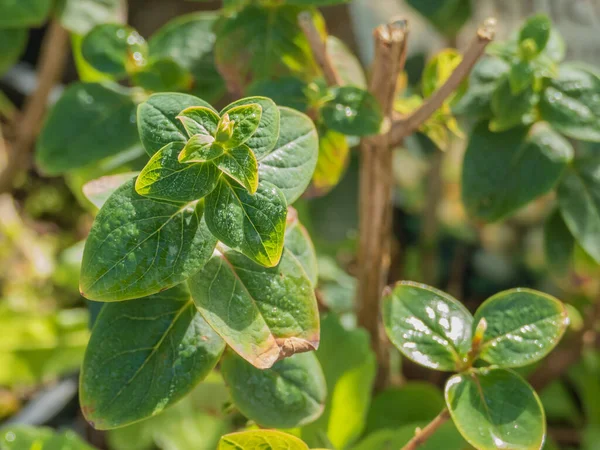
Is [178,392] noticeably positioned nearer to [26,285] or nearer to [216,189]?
[216,189]

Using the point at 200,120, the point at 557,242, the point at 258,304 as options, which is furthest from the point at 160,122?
the point at 557,242

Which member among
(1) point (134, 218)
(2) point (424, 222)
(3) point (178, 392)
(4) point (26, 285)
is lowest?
(4) point (26, 285)

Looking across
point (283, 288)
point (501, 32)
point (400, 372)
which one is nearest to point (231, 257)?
point (283, 288)

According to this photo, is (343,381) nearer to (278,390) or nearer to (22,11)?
(278,390)

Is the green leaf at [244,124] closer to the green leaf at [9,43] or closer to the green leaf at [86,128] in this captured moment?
the green leaf at [86,128]

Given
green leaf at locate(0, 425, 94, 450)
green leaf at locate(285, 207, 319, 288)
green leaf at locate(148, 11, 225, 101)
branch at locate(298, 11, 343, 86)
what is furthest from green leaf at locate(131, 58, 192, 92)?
green leaf at locate(0, 425, 94, 450)

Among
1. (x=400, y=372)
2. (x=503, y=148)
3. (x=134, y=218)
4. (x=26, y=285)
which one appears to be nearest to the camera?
(x=134, y=218)
